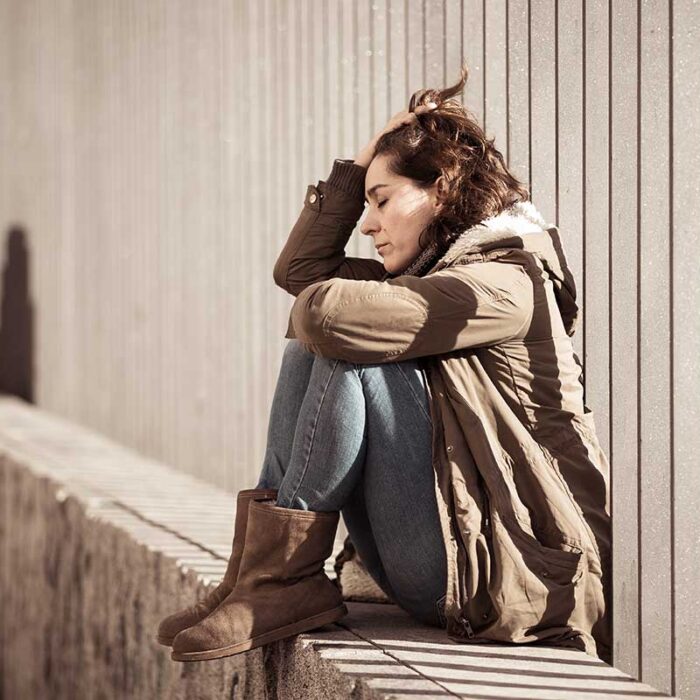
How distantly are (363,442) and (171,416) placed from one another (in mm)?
3994

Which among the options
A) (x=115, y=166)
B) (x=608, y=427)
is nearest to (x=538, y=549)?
(x=608, y=427)

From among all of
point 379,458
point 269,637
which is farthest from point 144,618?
point 379,458

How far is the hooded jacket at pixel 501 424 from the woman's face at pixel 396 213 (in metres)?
0.23

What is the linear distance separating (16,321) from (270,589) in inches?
360

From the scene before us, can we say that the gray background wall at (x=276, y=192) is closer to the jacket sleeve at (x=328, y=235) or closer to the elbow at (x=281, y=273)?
the jacket sleeve at (x=328, y=235)

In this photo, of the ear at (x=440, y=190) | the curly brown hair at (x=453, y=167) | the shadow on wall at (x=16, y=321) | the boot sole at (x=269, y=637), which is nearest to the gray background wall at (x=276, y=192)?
the shadow on wall at (x=16, y=321)

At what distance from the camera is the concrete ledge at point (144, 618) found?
2.52m

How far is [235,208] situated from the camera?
221 inches

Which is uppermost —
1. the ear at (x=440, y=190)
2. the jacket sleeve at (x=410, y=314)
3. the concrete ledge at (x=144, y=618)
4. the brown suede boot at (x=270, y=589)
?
the ear at (x=440, y=190)

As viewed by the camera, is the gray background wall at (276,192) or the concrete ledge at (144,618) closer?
the concrete ledge at (144,618)

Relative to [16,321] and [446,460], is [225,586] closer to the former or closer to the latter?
[446,460]

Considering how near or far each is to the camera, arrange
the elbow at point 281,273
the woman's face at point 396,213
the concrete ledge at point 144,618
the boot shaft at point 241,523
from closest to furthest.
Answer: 1. the concrete ledge at point 144,618
2. the boot shaft at point 241,523
3. the woman's face at point 396,213
4. the elbow at point 281,273

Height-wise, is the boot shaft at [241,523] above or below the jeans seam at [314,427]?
below

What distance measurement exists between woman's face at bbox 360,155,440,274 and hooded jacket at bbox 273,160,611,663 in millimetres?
226
